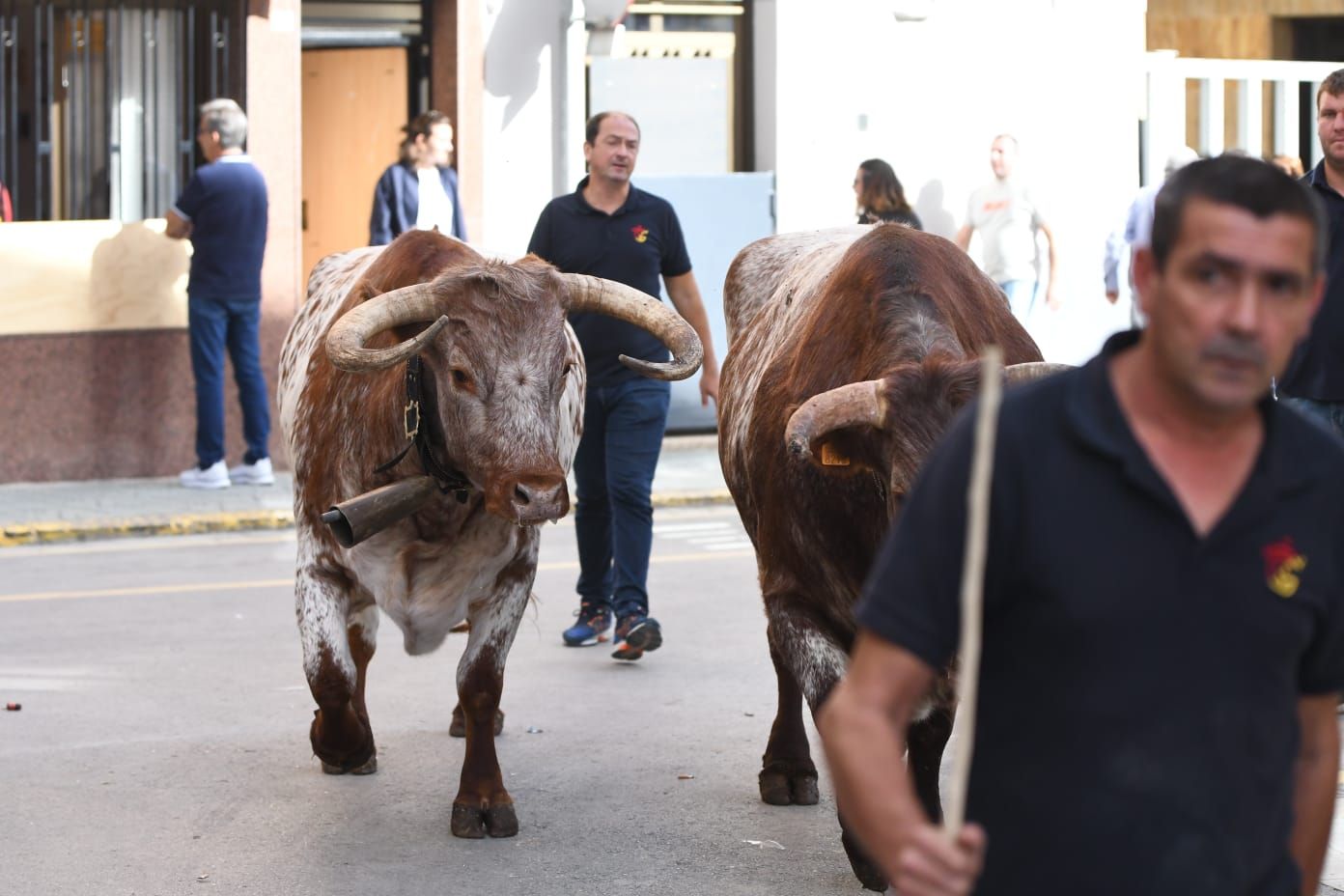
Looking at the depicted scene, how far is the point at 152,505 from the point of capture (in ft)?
39.9

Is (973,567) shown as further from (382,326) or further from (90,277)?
(90,277)

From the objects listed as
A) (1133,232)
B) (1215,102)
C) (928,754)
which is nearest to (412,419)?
(928,754)

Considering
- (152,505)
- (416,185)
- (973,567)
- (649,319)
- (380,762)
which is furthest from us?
(416,185)

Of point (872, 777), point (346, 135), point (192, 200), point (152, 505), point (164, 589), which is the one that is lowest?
point (164, 589)

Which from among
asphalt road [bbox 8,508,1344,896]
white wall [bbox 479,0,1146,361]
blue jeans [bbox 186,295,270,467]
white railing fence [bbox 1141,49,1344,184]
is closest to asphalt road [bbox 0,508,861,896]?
asphalt road [bbox 8,508,1344,896]

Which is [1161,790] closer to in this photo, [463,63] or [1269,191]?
[1269,191]

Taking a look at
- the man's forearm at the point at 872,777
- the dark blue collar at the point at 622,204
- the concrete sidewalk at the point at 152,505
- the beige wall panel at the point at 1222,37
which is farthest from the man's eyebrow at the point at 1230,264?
the beige wall panel at the point at 1222,37

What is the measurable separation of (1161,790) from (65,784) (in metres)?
4.64

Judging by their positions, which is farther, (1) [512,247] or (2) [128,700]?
(1) [512,247]

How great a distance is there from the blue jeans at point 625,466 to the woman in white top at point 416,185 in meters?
5.50

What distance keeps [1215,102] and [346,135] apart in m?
6.74

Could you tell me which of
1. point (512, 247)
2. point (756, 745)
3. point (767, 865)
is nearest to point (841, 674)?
point (767, 865)

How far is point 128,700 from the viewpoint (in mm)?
7562

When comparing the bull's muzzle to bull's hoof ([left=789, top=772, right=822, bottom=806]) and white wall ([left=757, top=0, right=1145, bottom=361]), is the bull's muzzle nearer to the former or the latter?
bull's hoof ([left=789, top=772, right=822, bottom=806])
